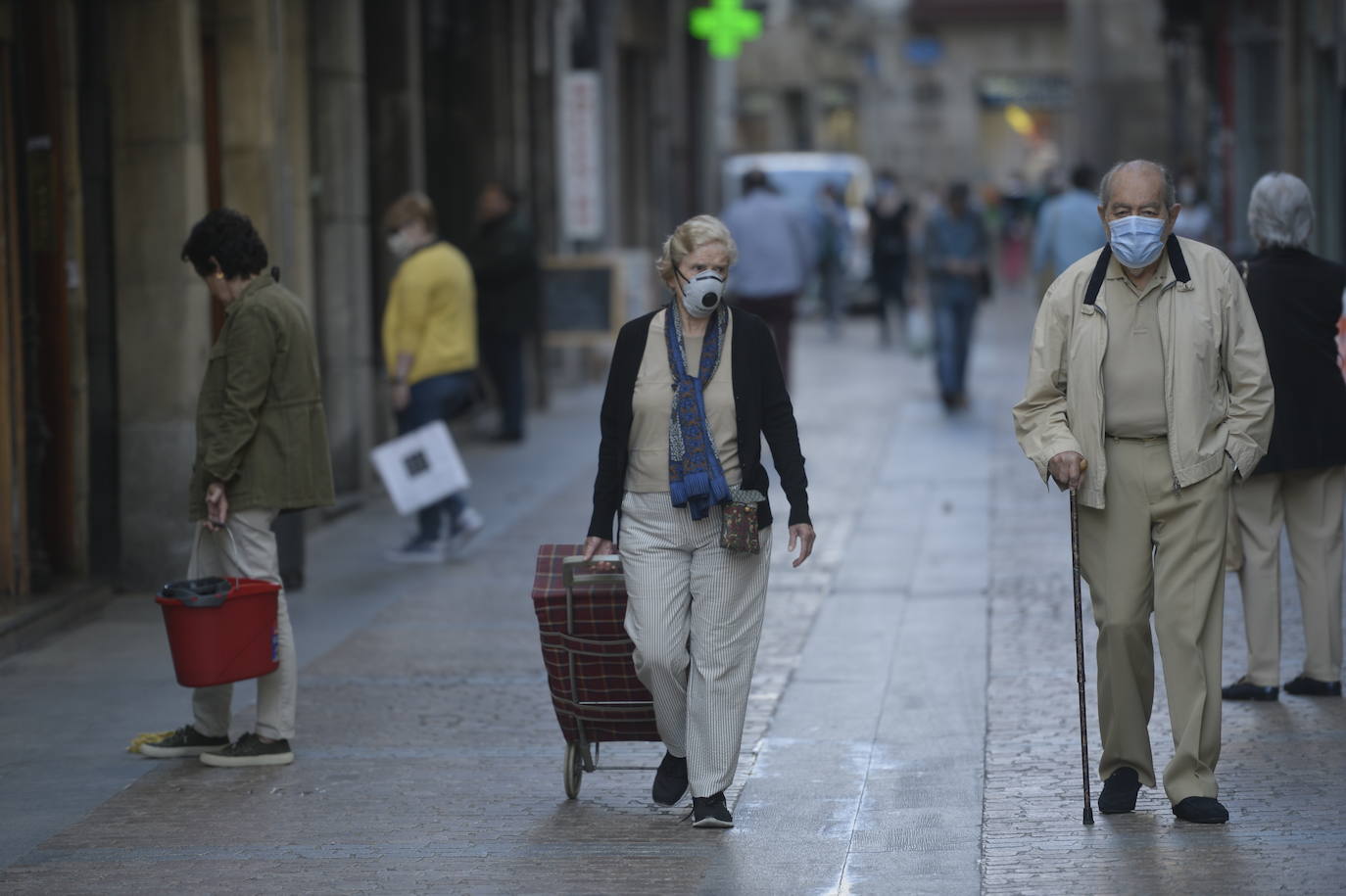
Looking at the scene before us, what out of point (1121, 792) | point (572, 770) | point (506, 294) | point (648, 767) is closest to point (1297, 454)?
point (1121, 792)

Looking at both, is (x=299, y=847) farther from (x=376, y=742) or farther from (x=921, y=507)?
(x=921, y=507)

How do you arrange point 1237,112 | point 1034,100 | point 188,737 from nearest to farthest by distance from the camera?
point 188,737
point 1237,112
point 1034,100

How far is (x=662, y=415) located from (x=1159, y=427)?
4.54 ft

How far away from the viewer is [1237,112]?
Result: 20.0 metres

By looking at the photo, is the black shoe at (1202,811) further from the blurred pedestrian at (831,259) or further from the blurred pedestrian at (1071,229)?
the blurred pedestrian at (831,259)

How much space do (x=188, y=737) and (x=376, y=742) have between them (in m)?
0.62

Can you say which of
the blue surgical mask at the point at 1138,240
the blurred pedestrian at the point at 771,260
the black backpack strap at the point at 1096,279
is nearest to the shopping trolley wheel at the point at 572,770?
the black backpack strap at the point at 1096,279

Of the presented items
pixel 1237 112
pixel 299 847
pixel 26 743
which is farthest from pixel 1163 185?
pixel 1237 112

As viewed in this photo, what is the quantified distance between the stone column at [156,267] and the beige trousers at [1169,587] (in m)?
5.14

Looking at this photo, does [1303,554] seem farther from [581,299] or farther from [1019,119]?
[1019,119]

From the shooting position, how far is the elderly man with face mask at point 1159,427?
608cm

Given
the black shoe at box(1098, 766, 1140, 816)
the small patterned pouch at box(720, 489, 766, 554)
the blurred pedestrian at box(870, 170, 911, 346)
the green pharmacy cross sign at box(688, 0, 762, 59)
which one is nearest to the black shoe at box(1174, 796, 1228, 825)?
the black shoe at box(1098, 766, 1140, 816)

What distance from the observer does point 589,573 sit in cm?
646

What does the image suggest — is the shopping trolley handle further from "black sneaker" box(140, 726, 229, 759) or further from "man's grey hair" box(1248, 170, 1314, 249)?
"man's grey hair" box(1248, 170, 1314, 249)
